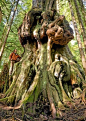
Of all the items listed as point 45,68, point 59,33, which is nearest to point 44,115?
point 45,68

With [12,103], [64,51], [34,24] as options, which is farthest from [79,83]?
[34,24]

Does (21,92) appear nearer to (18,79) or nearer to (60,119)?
(18,79)

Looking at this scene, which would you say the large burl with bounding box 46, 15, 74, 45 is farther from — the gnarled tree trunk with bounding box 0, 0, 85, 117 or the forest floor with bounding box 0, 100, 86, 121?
the forest floor with bounding box 0, 100, 86, 121

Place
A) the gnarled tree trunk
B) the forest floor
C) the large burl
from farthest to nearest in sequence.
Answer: the large burl < the gnarled tree trunk < the forest floor

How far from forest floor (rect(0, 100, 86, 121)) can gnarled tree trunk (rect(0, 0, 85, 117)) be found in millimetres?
200

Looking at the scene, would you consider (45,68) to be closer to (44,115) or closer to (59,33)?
(59,33)

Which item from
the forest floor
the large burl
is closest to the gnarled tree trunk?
the large burl

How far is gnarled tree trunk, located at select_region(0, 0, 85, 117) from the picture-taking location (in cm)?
329

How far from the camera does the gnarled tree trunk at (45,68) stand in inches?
129

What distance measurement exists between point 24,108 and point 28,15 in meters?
4.03

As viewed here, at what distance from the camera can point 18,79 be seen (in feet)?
12.8

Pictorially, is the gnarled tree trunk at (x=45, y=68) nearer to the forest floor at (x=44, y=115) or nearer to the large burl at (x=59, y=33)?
the large burl at (x=59, y=33)

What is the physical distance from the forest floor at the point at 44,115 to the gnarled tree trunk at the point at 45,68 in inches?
7.9

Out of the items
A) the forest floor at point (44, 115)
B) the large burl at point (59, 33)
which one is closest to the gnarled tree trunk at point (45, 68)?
the large burl at point (59, 33)
